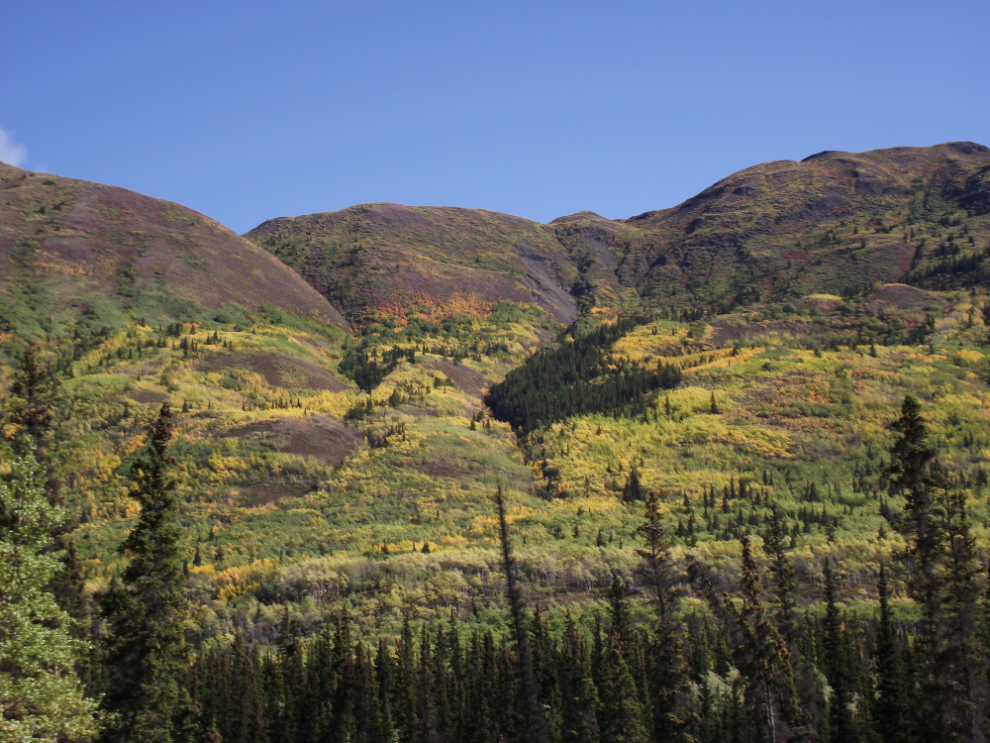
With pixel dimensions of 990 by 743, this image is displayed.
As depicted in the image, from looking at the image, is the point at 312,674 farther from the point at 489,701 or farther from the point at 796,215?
the point at 796,215

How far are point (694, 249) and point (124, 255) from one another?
358 ft

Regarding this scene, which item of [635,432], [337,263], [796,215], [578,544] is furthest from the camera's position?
[796,215]

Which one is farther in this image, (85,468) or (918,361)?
(918,361)

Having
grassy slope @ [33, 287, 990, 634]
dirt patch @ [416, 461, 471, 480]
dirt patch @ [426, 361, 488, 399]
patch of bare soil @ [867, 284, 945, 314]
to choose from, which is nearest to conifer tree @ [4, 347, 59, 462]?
grassy slope @ [33, 287, 990, 634]

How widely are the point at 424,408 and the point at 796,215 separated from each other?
11489 cm

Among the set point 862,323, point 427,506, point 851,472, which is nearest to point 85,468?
point 427,506

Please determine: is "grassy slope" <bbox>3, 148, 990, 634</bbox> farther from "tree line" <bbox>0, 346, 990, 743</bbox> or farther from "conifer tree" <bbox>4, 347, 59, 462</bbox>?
"conifer tree" <bbox>4, 347, 59, 462</bbox>

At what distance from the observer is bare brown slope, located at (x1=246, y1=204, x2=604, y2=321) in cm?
14688

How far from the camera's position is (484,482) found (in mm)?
77688

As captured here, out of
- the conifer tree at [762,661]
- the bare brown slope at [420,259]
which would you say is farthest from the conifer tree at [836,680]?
the bare brown slope at [420,259]

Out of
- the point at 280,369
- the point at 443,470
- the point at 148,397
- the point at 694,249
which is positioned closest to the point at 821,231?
the point at 694,249

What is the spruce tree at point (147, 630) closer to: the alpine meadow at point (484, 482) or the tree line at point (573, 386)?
the alpine meadow at point (484, 482)

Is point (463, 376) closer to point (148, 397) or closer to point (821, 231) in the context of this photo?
point (148, 397)

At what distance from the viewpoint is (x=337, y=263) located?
158250 millimetres
